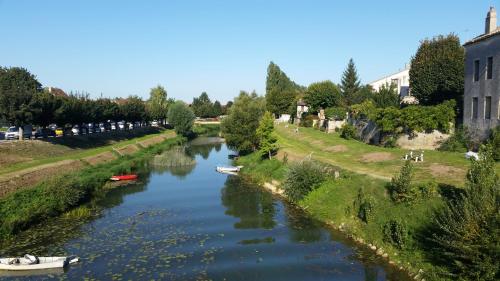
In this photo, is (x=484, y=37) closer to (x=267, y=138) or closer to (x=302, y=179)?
(x=302, y=179)

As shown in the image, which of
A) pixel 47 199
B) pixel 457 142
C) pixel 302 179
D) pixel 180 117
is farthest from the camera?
pixel 180 117

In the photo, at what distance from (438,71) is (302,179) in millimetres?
29333

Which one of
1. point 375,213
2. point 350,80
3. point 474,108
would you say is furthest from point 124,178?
point 350,80

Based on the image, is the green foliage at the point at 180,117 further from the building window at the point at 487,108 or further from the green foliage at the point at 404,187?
the green foliage at the point at 404,187

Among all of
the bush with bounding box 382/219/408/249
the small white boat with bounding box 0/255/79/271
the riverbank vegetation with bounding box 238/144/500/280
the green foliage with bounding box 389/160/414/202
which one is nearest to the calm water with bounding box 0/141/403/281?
the small white boat with bounding box 0/255/79/271

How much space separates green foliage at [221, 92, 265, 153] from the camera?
6394cm

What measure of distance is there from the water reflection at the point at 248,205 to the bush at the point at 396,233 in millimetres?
8788

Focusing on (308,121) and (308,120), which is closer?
(308,121)

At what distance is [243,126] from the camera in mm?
63969

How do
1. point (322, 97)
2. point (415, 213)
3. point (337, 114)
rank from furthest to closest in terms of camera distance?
point (322, 97) < point (337, 114) < point (415, 213)

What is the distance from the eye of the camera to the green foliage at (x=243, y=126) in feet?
210

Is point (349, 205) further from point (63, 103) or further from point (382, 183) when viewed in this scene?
point (63, 103)

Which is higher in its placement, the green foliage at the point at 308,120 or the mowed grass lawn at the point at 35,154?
the green foliage at the point at 308,120

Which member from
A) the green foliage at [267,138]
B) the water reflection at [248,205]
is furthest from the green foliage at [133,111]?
the water reflection at [248,205]
